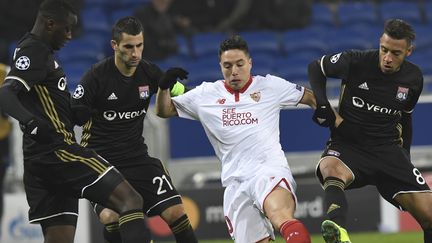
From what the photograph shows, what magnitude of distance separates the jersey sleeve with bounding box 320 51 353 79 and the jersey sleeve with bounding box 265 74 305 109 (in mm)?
422

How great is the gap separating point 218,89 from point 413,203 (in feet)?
6.11

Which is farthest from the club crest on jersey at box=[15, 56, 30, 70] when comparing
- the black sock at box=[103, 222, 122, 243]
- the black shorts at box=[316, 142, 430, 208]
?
the black shorts at box=[316, 142, 430, 208]

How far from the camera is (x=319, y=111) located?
8562 millimetres

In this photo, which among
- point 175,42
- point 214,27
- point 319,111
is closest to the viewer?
point 319,111

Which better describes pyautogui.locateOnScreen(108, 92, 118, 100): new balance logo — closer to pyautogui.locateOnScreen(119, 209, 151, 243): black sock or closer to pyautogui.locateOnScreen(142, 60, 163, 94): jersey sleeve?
pyautogui.locateOnScreen(142, 60, 163, 94): jersey sleeve

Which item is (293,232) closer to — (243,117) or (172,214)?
(243,117)

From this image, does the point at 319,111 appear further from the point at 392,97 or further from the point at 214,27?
the point at 214,27

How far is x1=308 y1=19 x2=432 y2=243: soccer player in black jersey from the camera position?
29.3 feet

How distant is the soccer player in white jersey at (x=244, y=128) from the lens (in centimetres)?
823

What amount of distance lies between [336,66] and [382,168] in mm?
915

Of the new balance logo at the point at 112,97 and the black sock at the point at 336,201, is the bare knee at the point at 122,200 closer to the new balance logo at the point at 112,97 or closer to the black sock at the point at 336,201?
the new balance logo at the point at 112,97

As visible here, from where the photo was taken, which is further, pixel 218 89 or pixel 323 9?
pixel 323 9

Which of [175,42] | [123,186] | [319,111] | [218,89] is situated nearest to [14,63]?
[123,186]

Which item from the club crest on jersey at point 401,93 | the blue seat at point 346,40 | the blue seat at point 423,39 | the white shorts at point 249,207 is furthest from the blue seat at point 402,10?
the white shorts at point 249,207
